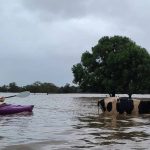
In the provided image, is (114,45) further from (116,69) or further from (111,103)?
(111,103)

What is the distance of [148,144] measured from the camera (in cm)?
1192

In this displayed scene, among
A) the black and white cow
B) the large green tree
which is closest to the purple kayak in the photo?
the black and white cow

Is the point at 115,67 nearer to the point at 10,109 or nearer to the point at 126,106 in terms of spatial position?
the point at 126,106

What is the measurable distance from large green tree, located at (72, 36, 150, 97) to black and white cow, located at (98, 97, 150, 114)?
44.4 m

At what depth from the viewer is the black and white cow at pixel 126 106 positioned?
26.7m

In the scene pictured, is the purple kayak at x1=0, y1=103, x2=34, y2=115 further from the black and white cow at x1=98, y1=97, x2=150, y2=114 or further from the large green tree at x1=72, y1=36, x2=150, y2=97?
the large green tree at x1=72, y1=36, x2=150, y2=97

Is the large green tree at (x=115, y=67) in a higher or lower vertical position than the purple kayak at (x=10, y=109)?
higher

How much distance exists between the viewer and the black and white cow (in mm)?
26734

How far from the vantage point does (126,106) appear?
88.1 ft

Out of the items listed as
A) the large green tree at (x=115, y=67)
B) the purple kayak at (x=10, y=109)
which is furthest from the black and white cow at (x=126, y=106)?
the large green tree at (x=115, y=67)

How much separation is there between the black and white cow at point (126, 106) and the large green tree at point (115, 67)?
4443 centimetres

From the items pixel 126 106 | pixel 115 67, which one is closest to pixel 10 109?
pixel 126 106

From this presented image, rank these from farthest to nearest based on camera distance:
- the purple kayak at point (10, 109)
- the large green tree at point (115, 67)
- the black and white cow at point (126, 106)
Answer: the large green tree at point (115, 67), the black and white cow at point (126, 106), the purple kayak at point (10, 109)

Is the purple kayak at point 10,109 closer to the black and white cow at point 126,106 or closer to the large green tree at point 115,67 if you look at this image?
the black and white cow at point 126,106
